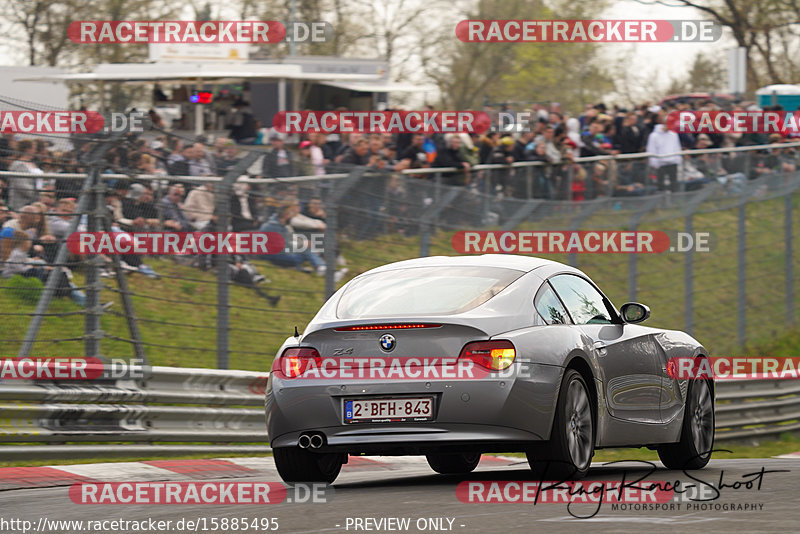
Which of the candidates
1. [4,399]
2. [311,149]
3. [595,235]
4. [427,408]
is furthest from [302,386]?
[311,149]

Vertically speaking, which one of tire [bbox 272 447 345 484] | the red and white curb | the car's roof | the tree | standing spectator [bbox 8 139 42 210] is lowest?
the red and white curb

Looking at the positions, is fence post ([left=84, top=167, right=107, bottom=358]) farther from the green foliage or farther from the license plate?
the license plate

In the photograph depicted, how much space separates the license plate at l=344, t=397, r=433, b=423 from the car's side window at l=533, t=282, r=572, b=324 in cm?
99

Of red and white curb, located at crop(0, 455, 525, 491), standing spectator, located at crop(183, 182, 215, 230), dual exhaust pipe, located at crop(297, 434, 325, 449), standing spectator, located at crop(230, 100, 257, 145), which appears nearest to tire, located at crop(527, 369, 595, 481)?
dual exhaust pipe, located at crop(297, 434, 325, 449)

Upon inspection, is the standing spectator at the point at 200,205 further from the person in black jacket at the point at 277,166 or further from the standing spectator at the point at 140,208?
the person in black jacket at the point at 277,166

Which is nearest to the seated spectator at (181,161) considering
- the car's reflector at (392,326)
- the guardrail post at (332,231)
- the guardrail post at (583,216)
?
the guardrail post at (332,231)

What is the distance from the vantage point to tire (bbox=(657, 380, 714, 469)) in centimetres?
1051

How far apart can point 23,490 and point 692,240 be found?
11370 mm

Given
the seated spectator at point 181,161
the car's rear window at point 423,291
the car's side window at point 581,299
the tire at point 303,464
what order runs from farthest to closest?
the seated spectator at point 181,161 < the car's side window at point 581,299 < the tire at point 303,464 < the car's rear window at point 423,291

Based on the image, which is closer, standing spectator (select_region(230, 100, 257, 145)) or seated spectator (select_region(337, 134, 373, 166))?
seated spectator (select_region(337, 134, 373, 166))

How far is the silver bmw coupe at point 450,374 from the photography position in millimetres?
8289

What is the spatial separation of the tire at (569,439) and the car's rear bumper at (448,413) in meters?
0.11

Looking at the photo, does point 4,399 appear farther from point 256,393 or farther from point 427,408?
point 427,408

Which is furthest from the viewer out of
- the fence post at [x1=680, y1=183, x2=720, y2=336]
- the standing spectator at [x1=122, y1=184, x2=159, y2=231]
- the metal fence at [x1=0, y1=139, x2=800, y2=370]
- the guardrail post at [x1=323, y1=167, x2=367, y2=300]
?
the fence post at [x1=680, y1=183, x2=720, y2=336]
